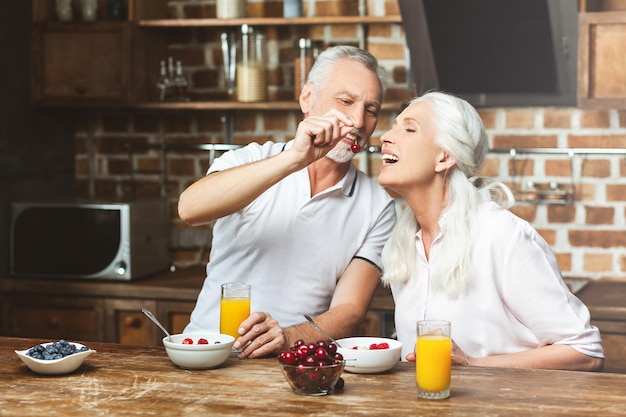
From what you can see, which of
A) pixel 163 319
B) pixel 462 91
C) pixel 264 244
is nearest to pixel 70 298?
pixel 163 319

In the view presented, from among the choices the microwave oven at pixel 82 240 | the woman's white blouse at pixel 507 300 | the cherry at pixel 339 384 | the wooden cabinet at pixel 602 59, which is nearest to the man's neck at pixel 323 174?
the woman's white blouse at pixel 507 300

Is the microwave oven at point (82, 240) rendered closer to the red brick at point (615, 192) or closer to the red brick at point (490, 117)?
the red brick at point (490, 117)

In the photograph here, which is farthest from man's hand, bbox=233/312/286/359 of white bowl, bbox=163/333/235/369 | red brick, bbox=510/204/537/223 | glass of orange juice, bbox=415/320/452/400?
red brick, bbox=510/204/537/223

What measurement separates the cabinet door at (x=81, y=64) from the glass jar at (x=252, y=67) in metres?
0.46

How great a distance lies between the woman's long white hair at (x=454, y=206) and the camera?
2365 mm

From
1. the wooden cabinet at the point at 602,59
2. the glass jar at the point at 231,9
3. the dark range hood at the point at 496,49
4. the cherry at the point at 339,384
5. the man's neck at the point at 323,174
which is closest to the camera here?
the cherry at the point at 339,384

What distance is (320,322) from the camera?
254 cm

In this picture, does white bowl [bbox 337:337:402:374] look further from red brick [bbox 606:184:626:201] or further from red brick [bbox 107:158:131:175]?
red brick [bbox 107:158:131:175]

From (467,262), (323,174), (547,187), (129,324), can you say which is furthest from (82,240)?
(467,262)

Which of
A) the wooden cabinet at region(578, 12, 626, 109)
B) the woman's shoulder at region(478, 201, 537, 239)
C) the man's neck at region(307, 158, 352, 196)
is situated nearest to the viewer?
the woman's shoulder at region(478, 201, 537, 239)

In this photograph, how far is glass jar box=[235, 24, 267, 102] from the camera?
388cm

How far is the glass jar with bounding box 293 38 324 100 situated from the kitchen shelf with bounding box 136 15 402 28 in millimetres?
82

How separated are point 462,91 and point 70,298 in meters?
1.71

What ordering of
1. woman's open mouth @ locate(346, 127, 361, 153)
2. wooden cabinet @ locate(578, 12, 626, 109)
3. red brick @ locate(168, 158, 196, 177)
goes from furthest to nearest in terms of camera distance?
1. red brick @ locate(168, 158, 196, 177)
2. wooden cabinet @ locate(578, 12, 626, 109)
3. woman's open mouth @ locate(346, 127, 361, 153)
